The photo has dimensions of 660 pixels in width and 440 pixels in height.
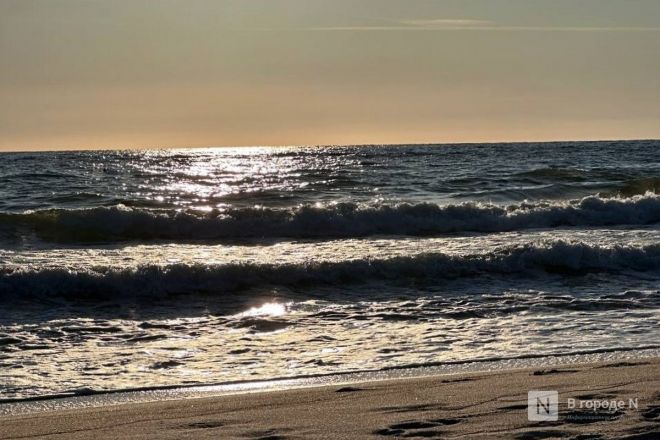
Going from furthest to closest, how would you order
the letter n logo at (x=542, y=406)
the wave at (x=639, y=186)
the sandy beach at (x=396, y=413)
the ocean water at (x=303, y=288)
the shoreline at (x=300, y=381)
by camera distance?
the wave at (x=639, y=186), the ocean water at (x=303, y=288), the shoreline at (x=300, y=381), the letter n logo at (x=542, y=406), the sandy beach at (x=396, y=413)

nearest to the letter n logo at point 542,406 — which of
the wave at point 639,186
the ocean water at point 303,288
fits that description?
the ocean water at point 303,288

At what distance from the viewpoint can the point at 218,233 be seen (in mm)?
16984

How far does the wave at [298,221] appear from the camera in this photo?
654 inches

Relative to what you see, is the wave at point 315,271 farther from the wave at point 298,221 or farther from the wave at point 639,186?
the wave at point 639,186

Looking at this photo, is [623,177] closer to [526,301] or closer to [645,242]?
[645,242]

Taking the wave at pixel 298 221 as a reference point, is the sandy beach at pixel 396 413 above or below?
below

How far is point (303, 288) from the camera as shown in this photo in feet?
36.3

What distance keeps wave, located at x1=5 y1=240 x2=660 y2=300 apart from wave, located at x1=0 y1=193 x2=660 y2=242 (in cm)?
477

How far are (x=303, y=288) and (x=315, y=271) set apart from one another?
66 centimetres

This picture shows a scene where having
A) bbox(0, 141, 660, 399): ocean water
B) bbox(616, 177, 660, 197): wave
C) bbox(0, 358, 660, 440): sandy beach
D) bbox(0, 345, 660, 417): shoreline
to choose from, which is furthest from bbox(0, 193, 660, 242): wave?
bbox(0, 358, 660, 440): sandy beach

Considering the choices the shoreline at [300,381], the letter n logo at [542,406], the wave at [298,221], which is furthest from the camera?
the wave at [298,221]

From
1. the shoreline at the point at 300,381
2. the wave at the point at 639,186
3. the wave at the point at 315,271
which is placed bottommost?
the shoreline at the point at 300,381

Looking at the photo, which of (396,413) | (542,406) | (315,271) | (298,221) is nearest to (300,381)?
(396,413)

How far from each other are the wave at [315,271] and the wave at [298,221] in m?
4.77
